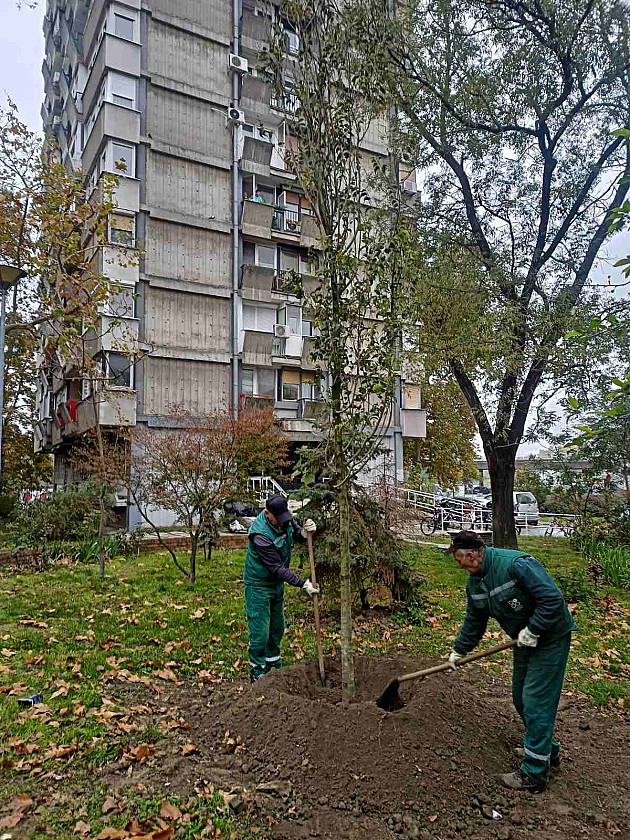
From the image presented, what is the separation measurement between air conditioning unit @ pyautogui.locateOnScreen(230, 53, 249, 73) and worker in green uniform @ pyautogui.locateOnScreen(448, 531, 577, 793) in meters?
22.8

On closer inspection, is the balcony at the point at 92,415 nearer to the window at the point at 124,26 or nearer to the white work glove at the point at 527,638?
the window at the point at 124,26

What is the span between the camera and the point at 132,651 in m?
6.09

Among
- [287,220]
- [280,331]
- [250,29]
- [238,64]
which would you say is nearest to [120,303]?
[280,331]

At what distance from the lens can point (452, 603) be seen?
886cm

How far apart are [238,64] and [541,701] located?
2384 cm

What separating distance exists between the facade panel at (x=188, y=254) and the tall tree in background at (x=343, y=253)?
15.8 meters

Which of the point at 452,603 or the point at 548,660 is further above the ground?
the point at 548,660

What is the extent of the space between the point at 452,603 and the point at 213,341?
1462cm

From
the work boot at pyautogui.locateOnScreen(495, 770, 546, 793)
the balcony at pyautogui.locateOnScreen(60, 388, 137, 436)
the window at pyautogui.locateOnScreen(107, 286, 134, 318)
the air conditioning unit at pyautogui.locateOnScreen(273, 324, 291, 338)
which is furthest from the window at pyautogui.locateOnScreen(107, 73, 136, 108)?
the work boot at pyautogui.locateOnScreen(495, 770, 546, 793)

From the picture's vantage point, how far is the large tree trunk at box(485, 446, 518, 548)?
11414 mm

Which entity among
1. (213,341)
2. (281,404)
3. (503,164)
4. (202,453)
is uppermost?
(503,164)

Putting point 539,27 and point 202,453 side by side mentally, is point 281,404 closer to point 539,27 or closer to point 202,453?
point 202,453

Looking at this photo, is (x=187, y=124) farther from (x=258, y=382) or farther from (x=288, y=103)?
(x=288, y=103)

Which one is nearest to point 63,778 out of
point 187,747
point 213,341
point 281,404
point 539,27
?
point 187,747
